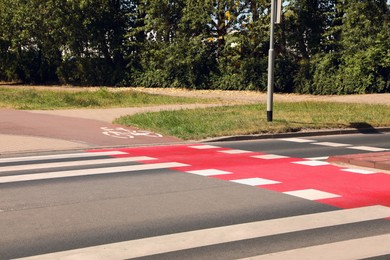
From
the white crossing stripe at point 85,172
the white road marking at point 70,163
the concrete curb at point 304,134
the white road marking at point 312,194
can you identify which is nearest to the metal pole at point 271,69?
the concrete curb at point 304,134

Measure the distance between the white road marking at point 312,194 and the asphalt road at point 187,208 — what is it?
3 cm

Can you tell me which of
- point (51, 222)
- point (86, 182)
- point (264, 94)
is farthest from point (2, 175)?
point (264, 94)

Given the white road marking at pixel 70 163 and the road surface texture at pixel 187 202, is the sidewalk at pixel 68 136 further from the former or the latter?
the white road marking at pixel 70 163

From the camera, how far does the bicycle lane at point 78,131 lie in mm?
15094

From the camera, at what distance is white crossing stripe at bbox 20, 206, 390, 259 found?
229 inches

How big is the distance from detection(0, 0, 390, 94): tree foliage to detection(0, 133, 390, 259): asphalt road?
767 inches

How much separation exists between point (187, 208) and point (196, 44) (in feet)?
95.3

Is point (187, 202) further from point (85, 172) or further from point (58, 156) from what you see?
point (58, 156)

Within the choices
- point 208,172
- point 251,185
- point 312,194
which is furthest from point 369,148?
point 312,194

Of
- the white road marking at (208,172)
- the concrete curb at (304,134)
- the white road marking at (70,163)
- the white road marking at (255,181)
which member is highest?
the white road marking at (255,181)

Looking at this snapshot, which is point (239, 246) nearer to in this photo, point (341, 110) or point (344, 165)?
point (344, 165)

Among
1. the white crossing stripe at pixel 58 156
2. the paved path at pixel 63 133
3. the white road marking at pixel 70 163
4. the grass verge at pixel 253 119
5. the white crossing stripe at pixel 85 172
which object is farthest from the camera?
the grass verge at pixel 253 119

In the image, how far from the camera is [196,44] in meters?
36.1

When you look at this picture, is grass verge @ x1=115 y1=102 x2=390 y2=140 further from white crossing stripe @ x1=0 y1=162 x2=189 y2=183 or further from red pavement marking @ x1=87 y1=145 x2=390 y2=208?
white crossing stripe @ x1=0 y1=162 x2=189 y2=183
